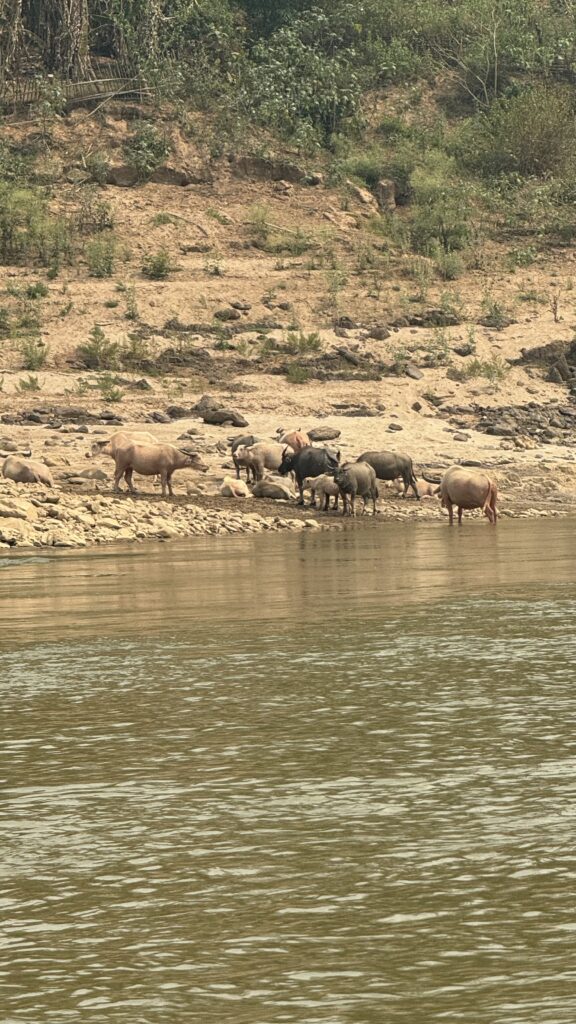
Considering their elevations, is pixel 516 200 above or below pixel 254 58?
below

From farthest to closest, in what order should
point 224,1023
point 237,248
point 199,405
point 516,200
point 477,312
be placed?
point 516,200 → point 237,248 → point 477,312 → point 199,405 → point 224,1023

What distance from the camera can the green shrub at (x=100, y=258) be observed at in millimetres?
38688

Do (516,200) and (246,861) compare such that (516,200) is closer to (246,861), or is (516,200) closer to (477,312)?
(477,312)

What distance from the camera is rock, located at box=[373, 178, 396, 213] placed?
146ft

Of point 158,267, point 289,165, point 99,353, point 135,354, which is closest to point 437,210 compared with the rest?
point 289,165

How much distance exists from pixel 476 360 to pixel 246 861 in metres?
31.2

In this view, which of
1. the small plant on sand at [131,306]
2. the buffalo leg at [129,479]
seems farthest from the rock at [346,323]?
the buffalo leg at [129,479]

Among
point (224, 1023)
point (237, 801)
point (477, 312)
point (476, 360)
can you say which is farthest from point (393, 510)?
point (224, 1023)

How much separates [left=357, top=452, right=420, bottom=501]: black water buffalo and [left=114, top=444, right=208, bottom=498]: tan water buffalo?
119 inches

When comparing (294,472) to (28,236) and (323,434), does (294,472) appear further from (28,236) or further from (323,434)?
(28,236)

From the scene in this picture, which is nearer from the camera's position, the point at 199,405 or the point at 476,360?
the point at 199,405

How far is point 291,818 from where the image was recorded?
213 inches

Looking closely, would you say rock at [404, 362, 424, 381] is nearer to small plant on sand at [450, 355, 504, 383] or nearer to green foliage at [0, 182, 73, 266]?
small plant on sand at [450, 355, 504, 383]

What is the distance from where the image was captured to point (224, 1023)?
11.4ft
